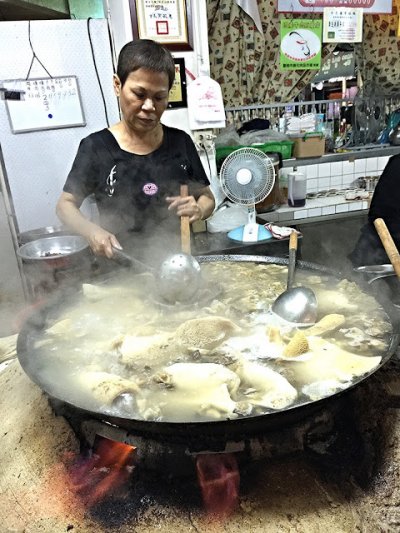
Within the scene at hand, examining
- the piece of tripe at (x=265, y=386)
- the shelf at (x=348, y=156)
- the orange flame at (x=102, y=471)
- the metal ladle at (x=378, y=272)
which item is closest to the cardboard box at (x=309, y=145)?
the shelf at (x=348, y=156)

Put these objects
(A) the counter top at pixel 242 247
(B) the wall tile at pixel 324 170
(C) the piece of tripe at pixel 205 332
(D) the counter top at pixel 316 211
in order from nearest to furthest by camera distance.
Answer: (C) the piece of tripe at pixel 205 332 → (A) the counter top at pixel 242 247 → (D) the counter top at pixel 316 211 → (B) the wall tile at pixel 324 170

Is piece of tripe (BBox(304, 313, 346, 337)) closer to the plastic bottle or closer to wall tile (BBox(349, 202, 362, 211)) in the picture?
the plastic bottle

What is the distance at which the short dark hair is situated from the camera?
250cm

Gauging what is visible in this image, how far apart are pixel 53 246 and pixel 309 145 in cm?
329

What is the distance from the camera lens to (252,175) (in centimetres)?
340

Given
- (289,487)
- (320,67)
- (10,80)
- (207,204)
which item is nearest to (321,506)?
(289,487)

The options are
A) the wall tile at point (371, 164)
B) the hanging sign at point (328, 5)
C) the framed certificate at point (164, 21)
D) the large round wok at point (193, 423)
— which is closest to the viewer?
the large round wok at point (193, 423)

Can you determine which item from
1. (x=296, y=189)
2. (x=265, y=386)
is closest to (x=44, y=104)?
(x=296, y=189)

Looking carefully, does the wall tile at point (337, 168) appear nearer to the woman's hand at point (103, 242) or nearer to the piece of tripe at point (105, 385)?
the woman's hand at point (103, 242)

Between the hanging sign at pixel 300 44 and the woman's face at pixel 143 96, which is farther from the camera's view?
the hanging sign at pixel 300 44

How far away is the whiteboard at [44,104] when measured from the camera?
3.96 metres

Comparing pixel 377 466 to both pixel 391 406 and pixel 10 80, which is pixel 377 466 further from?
pixel 10 80

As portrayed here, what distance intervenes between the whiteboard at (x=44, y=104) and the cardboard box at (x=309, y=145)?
2.59 m

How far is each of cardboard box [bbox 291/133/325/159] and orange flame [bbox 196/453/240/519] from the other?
14.2ft
